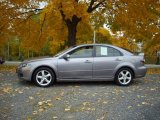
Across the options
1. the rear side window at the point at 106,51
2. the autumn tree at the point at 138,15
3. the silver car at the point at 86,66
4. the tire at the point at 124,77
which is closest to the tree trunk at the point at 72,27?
the autumn tree at the point at 138,15

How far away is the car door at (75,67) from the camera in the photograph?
11148mm

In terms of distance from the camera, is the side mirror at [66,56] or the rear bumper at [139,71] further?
the rear bumper at [139,71]

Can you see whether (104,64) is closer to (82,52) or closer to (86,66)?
(86,66)

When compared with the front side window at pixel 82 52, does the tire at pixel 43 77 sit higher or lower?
lower

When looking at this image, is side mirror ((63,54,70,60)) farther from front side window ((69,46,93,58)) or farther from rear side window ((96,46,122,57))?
rear side window ((96,46,122,57))

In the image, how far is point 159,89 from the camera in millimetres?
10812

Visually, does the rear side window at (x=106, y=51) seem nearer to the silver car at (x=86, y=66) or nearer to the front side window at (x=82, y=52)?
the silver car at (x=86, y=66)

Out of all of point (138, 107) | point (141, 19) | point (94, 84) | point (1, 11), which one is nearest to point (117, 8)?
point (141, 19)

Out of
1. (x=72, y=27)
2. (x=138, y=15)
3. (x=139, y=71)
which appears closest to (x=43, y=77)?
(x=139, y=71)

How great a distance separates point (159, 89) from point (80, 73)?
2548mm

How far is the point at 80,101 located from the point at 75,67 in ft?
8.44

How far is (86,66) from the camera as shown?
11.3 meters

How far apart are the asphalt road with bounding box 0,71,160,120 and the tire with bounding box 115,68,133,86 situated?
0.21 meters

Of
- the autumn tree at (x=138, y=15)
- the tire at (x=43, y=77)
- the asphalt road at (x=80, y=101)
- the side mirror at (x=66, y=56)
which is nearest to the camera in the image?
the asphalt road at (x=80, y=101)
